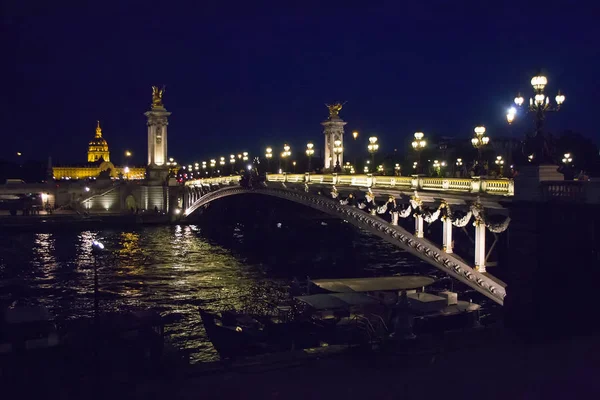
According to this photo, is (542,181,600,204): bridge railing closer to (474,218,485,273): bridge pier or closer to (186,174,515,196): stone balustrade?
A: (186,174,515,196): stone balustrade

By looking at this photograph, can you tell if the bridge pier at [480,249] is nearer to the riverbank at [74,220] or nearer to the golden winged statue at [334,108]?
the golden winged statue at [334,108]

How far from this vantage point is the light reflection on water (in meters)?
28.3

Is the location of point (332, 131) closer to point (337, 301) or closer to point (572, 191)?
point (337, 301)

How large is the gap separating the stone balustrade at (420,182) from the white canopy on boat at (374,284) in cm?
382

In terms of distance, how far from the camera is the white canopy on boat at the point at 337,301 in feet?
72.4

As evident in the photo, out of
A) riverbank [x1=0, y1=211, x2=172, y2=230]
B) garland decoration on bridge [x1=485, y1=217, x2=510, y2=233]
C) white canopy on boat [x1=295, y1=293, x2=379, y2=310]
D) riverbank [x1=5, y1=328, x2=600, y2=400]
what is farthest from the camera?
riverbank [x1=0, y1=211, x2=172, y2=230]

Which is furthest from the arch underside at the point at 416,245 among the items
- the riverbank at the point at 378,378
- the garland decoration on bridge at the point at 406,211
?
the riverbank at the point at 378,378

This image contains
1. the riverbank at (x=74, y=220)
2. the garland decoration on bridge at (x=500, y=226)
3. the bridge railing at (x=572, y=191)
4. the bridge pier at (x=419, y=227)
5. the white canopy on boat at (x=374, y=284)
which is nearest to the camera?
the bridge railing at (x=572, y=191)

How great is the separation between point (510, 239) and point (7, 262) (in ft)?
118

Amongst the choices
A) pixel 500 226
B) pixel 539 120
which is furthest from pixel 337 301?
A: pixel 539 120

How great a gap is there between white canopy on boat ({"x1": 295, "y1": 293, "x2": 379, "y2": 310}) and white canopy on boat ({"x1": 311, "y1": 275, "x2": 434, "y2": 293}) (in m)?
2.25

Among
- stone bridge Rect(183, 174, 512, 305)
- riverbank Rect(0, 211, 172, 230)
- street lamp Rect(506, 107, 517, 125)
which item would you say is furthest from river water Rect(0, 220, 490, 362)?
street lamp Rect(506, 107, 517, 125)

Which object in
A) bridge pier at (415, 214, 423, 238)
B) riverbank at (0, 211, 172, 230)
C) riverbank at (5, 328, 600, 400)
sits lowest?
riverbank at (5, 328, 600, 400)

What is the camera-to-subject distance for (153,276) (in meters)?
37.1
